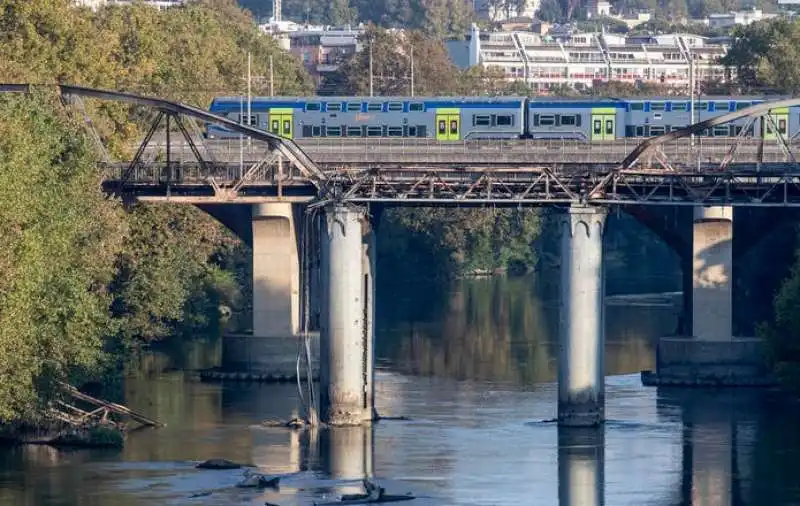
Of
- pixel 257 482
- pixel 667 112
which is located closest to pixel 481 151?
pixel 667 112

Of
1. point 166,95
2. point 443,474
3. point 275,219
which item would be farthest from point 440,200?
point 166,95

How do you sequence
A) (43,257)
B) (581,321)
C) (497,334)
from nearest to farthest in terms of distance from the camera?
(43,257), (581,321), (497,334)

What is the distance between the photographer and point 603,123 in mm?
139500

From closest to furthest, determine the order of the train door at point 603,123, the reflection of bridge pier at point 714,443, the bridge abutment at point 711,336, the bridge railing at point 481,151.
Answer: the reflection of bridge pier at point 714,443 < the bridge abutment at point 711,336 < the bridge railing at point 481,151 < the train door at point 603,123

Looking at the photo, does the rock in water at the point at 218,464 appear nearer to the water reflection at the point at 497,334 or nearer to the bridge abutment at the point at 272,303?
the bridge abutment at the point at 272,303

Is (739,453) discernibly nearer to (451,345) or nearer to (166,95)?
(451,345)

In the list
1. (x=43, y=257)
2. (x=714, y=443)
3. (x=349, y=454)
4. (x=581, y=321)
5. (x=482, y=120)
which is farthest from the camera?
(x=482, y=120)

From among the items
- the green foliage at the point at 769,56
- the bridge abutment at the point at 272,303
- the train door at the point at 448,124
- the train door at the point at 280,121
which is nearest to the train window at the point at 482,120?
the train door at the point at 448,124

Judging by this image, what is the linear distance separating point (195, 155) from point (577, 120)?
1699 inches

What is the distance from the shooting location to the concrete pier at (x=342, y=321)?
297ft

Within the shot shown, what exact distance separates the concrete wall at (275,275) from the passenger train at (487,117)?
89.8 feet

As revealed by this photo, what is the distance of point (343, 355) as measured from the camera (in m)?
90.5

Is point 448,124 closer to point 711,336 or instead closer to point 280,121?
point 280,121

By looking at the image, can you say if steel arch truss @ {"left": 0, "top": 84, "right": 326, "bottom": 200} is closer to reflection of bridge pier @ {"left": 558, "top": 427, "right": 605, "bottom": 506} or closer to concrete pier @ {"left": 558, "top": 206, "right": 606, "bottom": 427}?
concrete pier @ {"left": 558, "top": 206, "right": 606, "bottom": 427}
